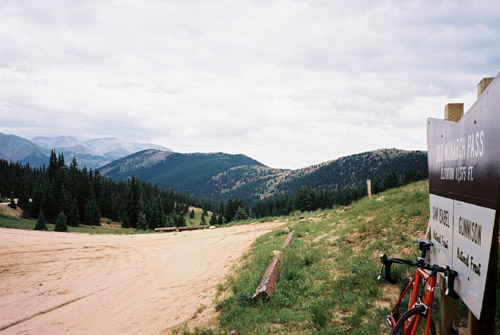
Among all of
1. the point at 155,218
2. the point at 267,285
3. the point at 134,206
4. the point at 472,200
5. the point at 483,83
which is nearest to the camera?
the point at 472,200

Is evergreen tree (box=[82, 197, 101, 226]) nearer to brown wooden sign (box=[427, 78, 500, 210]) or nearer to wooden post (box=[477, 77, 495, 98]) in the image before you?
brown wooden sign (box=[427, 78, 500, 210])

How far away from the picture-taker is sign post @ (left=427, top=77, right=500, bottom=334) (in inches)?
97.7

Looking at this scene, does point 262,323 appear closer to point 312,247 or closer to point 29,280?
point 312,247

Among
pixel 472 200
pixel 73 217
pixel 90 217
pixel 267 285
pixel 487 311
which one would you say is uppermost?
pixel 472 200

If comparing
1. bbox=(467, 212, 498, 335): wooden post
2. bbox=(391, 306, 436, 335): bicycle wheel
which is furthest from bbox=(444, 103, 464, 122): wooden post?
bbox=(391, 306, 436, 335): bicycle wheel

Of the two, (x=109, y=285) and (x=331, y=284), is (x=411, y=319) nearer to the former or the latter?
(x=331, y=284)

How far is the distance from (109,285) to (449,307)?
11.0 m

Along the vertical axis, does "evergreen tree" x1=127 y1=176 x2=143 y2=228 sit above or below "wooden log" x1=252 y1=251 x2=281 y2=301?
below

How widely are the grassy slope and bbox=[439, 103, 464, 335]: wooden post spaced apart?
3.59ft

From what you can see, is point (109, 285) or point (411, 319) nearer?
point (411, 319)

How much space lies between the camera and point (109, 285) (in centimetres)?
1117

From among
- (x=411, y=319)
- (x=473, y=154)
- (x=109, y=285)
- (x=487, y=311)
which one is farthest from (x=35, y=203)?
(x=473, y=154)

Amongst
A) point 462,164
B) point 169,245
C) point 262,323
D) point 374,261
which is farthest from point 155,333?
point 169,245

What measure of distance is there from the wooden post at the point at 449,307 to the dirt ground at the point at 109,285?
15.5 ft
